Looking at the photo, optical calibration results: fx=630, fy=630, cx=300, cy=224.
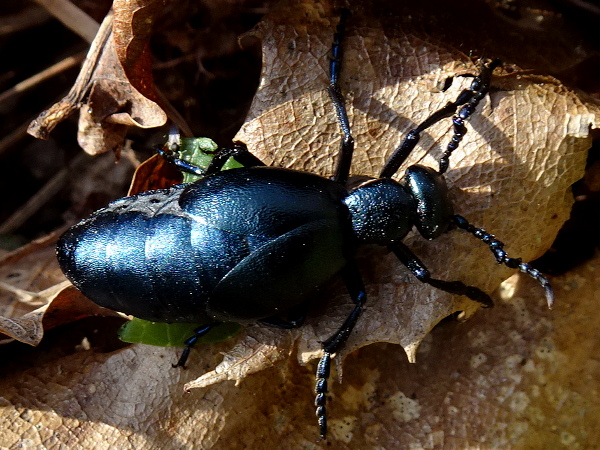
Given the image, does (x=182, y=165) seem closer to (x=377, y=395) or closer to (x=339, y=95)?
(x=339, y=95)

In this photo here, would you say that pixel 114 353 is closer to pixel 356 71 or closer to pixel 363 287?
pixel 363 287

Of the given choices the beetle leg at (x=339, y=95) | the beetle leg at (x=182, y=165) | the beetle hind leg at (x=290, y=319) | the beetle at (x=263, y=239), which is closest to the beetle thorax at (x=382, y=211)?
the beetle at (x=263, y=239)

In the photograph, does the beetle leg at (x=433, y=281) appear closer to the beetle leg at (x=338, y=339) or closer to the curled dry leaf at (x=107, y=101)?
the beetle leg at (x=338, y=339)

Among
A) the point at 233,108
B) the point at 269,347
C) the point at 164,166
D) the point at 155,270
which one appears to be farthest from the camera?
the point at 233,108

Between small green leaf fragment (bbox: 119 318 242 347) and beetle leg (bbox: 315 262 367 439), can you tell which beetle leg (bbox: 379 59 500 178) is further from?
small green leaf fragment (bbox: 119 318 242 347)

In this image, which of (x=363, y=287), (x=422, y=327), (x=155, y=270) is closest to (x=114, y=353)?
(x=155, y=270)
